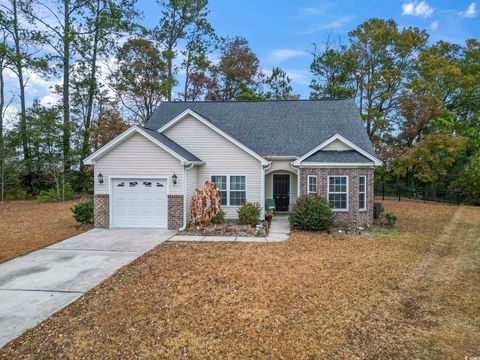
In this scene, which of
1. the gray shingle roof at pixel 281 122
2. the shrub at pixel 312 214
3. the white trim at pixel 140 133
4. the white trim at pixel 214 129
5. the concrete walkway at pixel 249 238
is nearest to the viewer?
the concrete walkway at pixel 249 238

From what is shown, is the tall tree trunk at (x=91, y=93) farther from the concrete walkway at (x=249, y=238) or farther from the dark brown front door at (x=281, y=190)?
the concrete walkway at (x=249, y=238)

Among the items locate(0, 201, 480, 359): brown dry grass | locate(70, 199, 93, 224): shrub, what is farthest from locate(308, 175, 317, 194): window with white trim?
locate(70, 199, 93, 224): shrub

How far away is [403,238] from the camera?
484 inches

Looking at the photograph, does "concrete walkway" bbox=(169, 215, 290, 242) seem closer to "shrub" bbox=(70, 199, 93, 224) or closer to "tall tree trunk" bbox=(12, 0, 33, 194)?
"shrub" bbox=(70, 199, 93, 224)

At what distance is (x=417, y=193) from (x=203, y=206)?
70.0 feet

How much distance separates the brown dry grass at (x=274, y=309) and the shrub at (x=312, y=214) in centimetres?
276

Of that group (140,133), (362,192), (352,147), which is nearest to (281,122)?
(352,147)

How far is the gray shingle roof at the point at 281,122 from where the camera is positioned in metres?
17.1

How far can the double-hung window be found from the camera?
15.5 meters

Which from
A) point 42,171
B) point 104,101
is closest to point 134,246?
point 42,171

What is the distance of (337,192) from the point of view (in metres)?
14.2

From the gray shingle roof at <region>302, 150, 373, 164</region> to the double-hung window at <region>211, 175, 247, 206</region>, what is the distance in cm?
328

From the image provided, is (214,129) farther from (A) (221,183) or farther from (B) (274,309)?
(B) (274,309)

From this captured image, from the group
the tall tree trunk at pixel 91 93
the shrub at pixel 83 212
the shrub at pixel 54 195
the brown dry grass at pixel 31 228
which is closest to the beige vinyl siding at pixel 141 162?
the shrub at pixel 83 212
